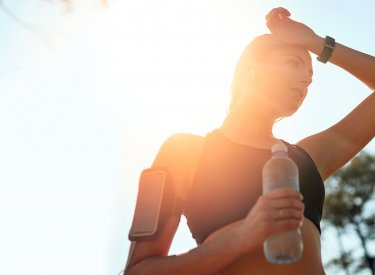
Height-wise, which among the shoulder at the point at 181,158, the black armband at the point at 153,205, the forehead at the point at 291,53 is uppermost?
the forehead at the point at 291,53

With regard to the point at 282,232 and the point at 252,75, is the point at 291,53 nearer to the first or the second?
the point at 252,75

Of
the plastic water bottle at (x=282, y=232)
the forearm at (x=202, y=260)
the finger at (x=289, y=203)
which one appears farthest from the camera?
the forearm at (x=202, y=260)

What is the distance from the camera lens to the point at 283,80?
102 inches

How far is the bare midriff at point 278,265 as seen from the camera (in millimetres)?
2230

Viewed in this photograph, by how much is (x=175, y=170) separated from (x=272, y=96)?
27.2 inches

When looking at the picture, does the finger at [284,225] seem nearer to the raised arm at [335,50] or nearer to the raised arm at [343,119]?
the raised arm at [343,119]

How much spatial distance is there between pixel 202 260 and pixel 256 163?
625 millimetres

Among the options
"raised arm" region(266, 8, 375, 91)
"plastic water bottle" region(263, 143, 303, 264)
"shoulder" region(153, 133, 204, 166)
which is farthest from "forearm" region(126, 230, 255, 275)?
"raised arm" region(266, 8, 375, 91)

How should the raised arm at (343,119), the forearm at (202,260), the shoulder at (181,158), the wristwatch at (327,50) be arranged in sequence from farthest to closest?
the wristwatch at (327,50), the raised arm at (343,119), the shoulder at (181,158), the forearm at (202,260)

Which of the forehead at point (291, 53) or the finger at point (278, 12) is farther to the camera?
the finger at point (278, 12)

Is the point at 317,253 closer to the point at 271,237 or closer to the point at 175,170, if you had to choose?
the point at 271,237

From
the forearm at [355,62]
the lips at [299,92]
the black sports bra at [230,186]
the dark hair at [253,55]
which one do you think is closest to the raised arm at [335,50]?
the forearm at [355,62]

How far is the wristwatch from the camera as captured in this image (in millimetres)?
3127

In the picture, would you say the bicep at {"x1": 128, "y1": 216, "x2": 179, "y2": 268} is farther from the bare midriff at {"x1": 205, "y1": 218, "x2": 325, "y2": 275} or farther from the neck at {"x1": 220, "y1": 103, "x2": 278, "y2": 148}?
the neck at {"x1": 220, "y1": 103, "x2": 278, "y2": 148}
